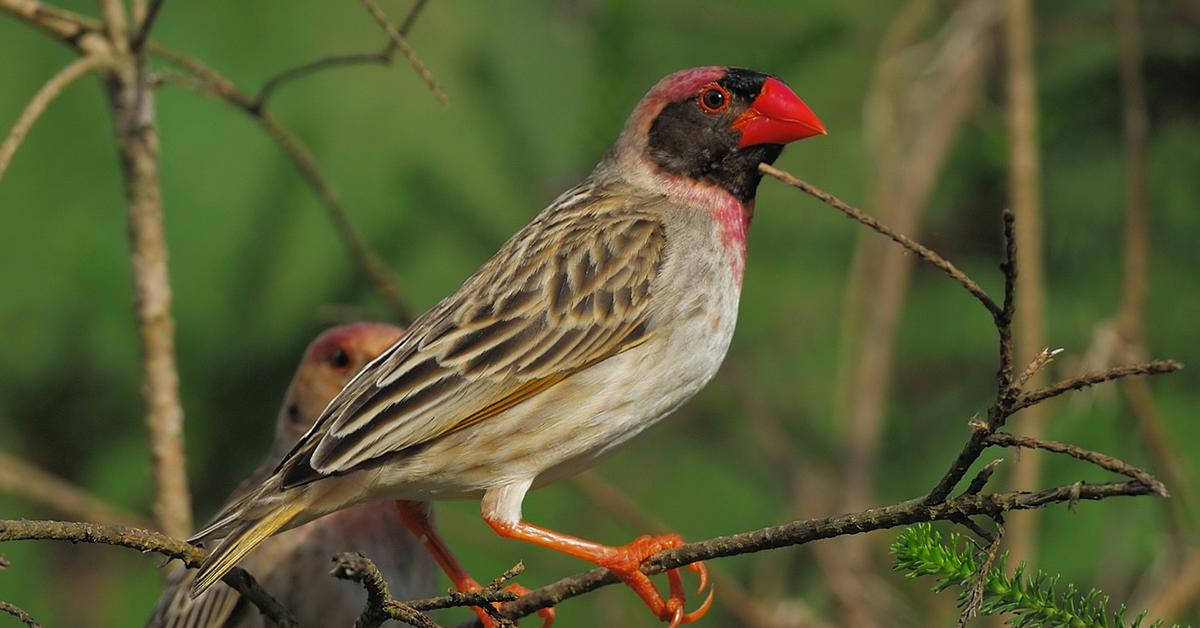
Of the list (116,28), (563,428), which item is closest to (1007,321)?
(563,428)

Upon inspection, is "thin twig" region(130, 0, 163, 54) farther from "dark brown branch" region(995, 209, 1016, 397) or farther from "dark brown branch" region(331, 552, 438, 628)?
"dark brown branch" region(995, 209, 1016, 397)

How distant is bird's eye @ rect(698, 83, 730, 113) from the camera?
11.6 feet

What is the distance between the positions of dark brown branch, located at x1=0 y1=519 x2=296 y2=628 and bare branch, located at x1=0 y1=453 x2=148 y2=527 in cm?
199

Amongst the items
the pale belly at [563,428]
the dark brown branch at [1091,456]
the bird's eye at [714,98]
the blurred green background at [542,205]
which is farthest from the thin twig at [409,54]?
the blurred green background at [542,205]

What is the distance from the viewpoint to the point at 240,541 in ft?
8.58

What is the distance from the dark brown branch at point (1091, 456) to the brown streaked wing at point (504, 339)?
1423 millimetres

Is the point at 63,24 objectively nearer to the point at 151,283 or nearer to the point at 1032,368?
the point at 151,283

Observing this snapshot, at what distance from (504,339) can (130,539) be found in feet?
3.87

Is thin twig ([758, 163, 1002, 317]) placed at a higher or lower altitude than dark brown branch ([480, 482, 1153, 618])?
higher

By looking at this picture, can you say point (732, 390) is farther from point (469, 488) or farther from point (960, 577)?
point (960, 577)

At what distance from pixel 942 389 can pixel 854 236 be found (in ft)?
2.37

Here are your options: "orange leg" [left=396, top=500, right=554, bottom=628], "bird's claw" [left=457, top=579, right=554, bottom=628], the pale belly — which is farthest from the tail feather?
"orange leg" [left=396, top=500, right=554, bottom=628]

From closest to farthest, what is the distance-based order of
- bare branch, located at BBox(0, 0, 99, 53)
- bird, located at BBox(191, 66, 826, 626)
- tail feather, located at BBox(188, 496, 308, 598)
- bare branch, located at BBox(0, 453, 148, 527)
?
1. tail feather, located at BBox(188, 496, 308, 598)
2. bird, located at BBox(191, 66, 826, 626)
3. bare branch, located at BBox(0, 0, 99, 53)
4. bare branch, located at BBox(0, 453, 148, 527)

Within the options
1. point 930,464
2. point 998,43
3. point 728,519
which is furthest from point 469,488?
point 998,43
